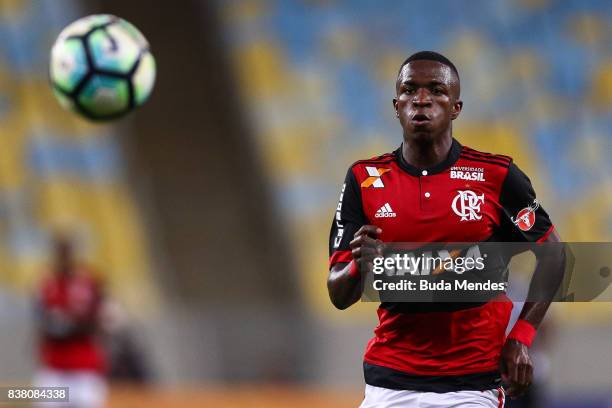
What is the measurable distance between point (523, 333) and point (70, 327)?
621 cm

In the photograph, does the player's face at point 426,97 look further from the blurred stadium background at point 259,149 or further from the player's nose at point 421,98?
the blurred stadium background at point 259,149

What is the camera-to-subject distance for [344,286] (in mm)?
4105

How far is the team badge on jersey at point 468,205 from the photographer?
13.6ft

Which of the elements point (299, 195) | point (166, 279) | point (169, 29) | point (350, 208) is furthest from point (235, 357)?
point (350, 208)

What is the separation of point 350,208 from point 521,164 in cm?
1143

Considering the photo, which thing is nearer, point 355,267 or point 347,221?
point 355,267

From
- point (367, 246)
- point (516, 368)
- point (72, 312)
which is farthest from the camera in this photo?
point (72, 312)

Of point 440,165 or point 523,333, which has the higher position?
point 440,165

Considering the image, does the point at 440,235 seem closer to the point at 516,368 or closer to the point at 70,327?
the point at 516,368

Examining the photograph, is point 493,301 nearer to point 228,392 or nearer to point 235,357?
point 228,392

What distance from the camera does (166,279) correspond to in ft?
50.3

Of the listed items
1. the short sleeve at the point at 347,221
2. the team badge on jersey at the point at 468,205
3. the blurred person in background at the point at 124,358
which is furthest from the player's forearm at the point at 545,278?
the blurred person in background at the point at 124,358

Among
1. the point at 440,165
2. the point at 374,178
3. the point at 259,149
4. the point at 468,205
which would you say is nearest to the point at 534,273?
the point at 468,205

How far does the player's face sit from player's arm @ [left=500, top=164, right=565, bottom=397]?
0.33 metres
